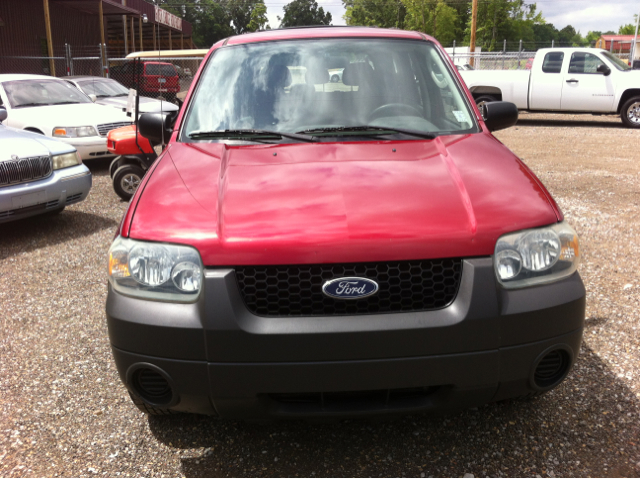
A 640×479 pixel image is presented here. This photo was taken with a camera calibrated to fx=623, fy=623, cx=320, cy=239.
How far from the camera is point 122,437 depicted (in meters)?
2.94

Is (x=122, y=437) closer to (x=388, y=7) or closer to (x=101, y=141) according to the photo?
(x=101, y=141)

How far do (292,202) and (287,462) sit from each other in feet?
3.76

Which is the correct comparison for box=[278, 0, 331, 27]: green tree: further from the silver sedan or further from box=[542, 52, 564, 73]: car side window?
the silver sedan

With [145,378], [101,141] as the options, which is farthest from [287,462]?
[101,141]

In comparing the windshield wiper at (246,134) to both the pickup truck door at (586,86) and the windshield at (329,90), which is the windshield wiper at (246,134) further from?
the pickup truck door at (586,86)

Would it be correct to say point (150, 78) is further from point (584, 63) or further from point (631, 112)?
point (631, 112)

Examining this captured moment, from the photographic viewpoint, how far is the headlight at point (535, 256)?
2338 mm

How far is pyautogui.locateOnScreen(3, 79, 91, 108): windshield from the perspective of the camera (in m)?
10.4

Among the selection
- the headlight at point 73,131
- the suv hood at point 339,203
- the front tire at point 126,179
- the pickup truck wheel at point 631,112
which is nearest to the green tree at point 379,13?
the pickup truck wheel at point 631,112

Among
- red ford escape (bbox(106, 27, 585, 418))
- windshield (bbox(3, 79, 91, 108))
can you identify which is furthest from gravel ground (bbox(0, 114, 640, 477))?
windshield (bbox(3, 79, 91, 108))

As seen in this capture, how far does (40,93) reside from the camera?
10703 millimetres

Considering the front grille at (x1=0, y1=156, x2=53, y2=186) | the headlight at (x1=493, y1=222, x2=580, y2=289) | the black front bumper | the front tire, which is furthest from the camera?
the front tire

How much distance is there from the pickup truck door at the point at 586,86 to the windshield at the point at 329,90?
13.8 m

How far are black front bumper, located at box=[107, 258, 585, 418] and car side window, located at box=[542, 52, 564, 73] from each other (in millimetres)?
15575
